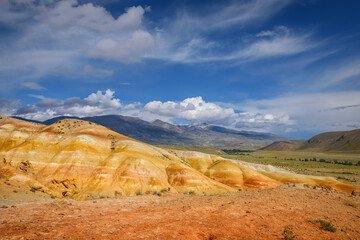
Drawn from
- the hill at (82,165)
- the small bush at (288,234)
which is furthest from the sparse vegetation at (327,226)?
the hill at (82,165)

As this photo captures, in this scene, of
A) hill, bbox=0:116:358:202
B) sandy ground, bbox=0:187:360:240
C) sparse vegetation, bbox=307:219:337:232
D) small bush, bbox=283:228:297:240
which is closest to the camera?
small bush, bbox=283:228:297:240

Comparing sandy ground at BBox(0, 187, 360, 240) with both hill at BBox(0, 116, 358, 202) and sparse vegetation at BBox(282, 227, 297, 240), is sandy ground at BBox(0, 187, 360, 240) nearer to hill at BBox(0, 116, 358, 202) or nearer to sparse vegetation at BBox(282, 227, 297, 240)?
sparse vegetation at BBox(282, 227, 297, 240)

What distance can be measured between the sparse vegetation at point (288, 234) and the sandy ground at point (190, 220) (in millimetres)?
181

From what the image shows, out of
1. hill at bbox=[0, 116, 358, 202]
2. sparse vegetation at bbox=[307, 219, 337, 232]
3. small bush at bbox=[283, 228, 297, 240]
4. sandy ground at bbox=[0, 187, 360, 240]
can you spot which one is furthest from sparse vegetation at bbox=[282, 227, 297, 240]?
hill at bbox=[0, 116, 358, 202]

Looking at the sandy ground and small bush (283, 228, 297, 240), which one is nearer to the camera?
small bush (283, 228, 297, 240)

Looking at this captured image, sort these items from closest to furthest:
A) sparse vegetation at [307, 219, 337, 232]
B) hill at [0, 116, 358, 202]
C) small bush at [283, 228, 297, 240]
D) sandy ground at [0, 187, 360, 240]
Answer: small bush at [283, 228, 297, 240] < sandy ground at [0, 187, 360, 240] < sparse vegetation at [307, 219, 337, 232] < hill at [0, 116, 358, 202]

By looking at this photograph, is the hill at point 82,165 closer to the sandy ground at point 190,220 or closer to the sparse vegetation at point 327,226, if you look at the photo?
the sandy ground at point 190,220

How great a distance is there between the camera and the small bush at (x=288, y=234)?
32.0ft

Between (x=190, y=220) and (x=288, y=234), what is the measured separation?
4877 millimetres

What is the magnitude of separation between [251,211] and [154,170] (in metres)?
31.1

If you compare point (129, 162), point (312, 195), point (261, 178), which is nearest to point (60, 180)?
point (129, 162)

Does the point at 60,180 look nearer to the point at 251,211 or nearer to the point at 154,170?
the point at 154,170

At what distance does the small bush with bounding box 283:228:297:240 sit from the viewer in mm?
9762

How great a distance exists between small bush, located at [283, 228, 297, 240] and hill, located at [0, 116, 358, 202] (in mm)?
28628
